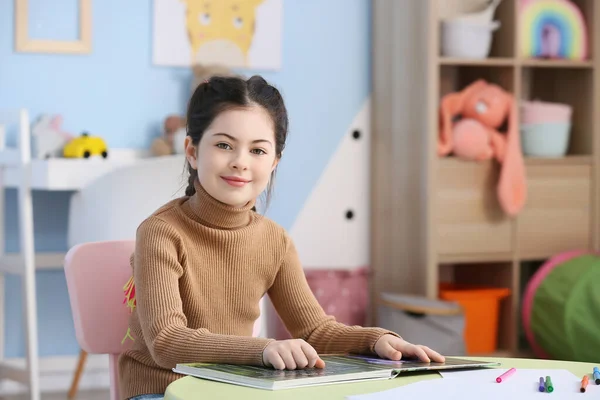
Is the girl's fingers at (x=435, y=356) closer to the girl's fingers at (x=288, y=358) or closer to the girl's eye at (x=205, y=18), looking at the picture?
the girl's fingers at (x=288, y=358)

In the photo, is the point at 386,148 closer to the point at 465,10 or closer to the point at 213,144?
the point at 465,10

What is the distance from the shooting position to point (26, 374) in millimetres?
2646

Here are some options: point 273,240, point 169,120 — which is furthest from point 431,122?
point 273,240

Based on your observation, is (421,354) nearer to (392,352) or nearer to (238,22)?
(392,352)

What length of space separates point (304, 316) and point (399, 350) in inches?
9.5

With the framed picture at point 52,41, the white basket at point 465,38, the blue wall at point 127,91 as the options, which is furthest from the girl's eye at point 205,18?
the white basket at point 465,38

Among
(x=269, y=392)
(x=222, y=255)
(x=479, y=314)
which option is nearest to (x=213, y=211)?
(x=222, y=255)

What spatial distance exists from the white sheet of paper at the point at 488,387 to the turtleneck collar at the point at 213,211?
1.40 feet

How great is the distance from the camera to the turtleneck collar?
1.25 meters

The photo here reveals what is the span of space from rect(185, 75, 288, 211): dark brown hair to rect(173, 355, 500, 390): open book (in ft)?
1.30

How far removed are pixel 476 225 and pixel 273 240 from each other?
1.96 m

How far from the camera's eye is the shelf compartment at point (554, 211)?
3219 mm

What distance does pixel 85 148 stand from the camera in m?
2.88

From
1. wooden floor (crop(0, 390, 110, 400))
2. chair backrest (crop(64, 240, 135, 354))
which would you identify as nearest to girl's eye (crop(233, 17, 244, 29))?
wooden floor (crop(0, 390, 110, 400))
